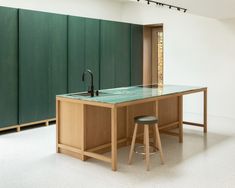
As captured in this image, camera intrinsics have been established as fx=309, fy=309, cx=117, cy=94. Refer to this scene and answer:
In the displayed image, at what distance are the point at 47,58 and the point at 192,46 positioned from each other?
3.63 meters

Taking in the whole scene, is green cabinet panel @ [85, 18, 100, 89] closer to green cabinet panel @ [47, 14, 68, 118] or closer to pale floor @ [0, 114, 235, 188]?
green cabinet panel @ [47, 14, 68, 118]

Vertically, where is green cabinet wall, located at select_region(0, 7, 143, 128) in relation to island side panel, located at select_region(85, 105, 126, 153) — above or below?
above

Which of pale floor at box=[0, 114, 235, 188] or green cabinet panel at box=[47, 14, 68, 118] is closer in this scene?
pale floor at box=[0, 114, 235, 188]

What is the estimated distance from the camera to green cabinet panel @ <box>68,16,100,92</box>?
256 inches

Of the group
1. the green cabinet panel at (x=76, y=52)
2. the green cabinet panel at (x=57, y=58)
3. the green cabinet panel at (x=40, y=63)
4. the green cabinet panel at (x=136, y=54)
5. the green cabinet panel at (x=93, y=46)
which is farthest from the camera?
the green cabinet panel at (x=136, y=54)

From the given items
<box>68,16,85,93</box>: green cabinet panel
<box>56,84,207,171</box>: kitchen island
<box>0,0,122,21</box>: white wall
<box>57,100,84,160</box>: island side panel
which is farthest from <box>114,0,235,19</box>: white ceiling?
<box>0,0,122,21</box>: white wall

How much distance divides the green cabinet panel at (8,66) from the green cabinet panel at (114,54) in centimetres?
223

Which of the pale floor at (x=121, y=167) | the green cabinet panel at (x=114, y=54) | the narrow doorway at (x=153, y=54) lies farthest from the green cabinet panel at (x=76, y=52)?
the narrow doorway at (x=153, y=54)

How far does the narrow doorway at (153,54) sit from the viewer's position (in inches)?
341

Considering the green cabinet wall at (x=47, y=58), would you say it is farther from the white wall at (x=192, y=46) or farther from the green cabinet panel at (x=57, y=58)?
the white wall at (x=192, y=46)

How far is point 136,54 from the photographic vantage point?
27.1ft

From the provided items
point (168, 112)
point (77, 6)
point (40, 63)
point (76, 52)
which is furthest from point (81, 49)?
point (168, 112)

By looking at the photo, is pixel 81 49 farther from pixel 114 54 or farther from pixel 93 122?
pixel 93 122

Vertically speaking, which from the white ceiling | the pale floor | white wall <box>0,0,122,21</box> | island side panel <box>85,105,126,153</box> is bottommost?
the pale floor
